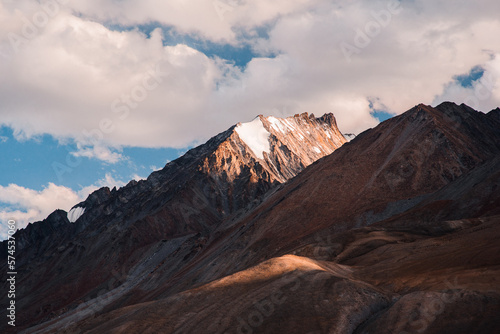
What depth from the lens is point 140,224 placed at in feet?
429

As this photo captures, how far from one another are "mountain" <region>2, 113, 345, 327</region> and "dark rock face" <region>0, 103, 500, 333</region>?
2.17ft

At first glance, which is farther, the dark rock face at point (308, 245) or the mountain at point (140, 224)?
the mountain at point (140, 224)

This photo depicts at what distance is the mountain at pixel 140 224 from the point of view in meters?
110

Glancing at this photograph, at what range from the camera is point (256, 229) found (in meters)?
81.3

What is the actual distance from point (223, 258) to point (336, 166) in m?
38.7

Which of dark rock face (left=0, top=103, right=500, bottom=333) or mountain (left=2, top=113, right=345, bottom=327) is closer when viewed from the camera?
dark rock face (left=0, top=103, right=500, bottom=333)

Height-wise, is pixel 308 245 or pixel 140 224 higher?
pixel 140 224

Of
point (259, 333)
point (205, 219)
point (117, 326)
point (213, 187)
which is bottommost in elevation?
point (259, 333)

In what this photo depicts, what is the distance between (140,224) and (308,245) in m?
92.5

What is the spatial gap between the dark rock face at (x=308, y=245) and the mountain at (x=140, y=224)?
2.17 feet

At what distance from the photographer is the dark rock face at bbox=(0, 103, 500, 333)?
24.4 metres

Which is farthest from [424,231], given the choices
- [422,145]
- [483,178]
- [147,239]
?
[147,239]

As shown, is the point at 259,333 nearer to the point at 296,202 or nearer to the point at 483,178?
the point at 483,178

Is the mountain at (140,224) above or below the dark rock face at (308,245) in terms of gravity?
above
